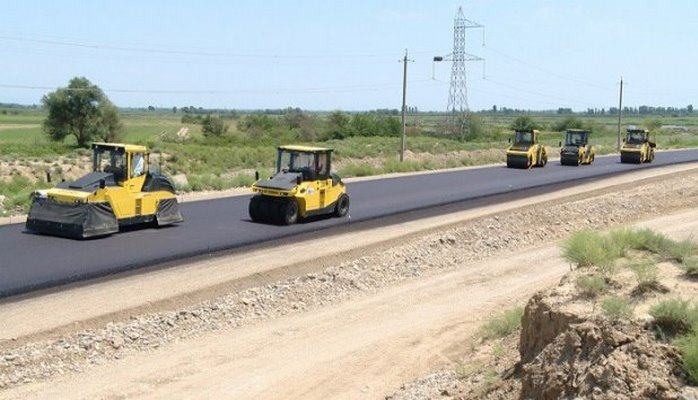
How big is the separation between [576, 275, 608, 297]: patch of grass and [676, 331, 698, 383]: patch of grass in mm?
2029

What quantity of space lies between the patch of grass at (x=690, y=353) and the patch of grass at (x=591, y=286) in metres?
2.03

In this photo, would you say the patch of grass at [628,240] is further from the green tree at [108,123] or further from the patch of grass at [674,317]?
the green tree at [108,123]

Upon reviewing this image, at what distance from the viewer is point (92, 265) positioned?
659 inches

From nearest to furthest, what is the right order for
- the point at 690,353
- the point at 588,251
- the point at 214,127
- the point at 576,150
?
the point at 690,353, the point at 588,251, the point at 576,150, the point at 214,127

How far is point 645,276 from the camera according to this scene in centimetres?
1012

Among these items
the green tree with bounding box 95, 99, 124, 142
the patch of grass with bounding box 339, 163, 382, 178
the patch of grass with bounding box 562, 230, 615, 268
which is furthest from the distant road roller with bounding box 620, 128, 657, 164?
the patch of grass with bounding box 562, 230, 615, 268

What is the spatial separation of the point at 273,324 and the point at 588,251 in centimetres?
559

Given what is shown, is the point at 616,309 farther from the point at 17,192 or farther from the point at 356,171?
the point at 356,171

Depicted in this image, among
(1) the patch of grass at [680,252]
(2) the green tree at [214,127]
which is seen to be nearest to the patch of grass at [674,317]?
(1) the patch of grass at [680,252]

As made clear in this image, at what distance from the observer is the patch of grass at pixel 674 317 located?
827cm

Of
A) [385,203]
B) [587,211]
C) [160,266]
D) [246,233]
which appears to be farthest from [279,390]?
[587,211]

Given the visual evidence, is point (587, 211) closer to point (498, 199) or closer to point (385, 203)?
point (498, 199)

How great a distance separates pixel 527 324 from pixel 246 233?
39.0ft

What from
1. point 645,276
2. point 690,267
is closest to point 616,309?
point 645,276
